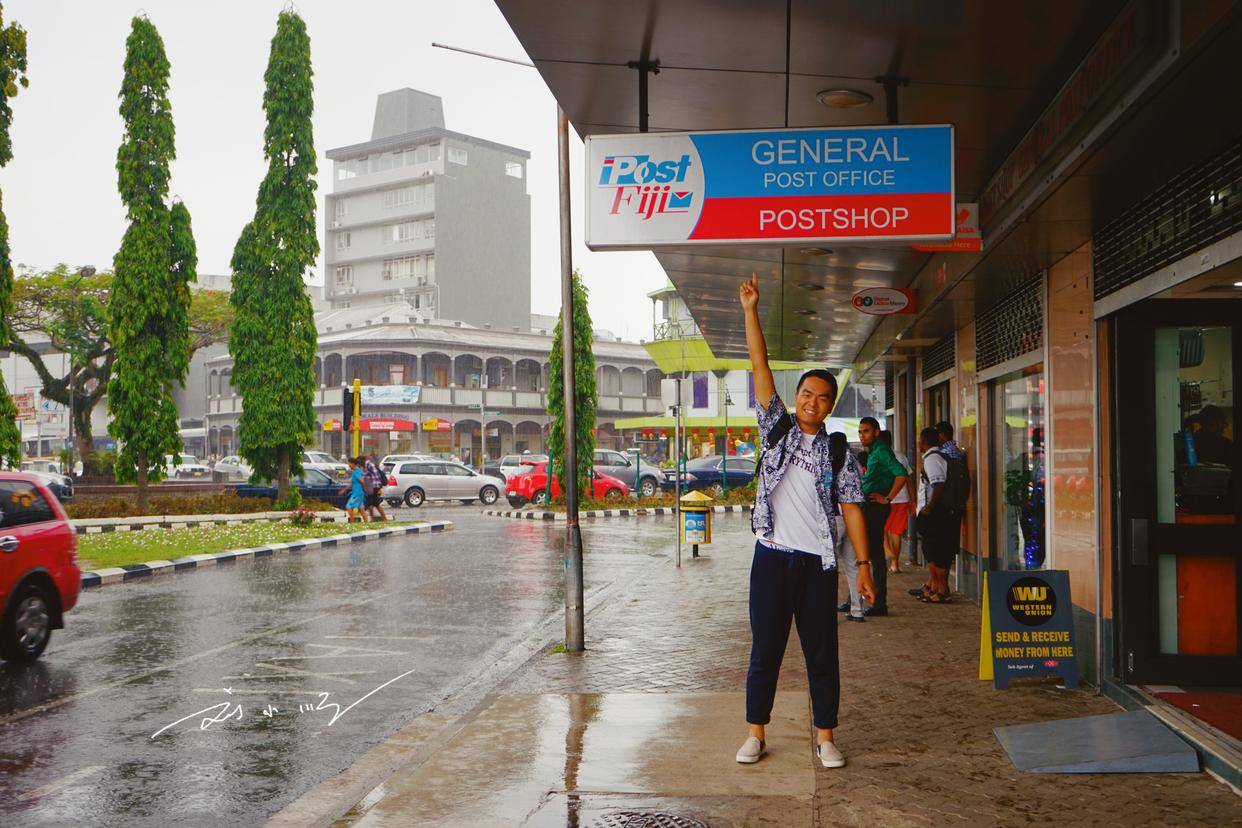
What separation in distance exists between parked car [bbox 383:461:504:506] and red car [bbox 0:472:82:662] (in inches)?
1151

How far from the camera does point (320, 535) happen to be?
23281 millimetres

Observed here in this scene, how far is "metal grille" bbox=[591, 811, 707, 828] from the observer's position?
15.8ft

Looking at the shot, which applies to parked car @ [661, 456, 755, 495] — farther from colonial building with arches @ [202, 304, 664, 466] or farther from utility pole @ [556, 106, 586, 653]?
utility pole @ [556, 106, 586, 653]

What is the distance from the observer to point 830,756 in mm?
5719

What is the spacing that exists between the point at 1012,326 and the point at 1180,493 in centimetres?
354

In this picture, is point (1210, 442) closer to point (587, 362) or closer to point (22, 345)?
point (587, 362)

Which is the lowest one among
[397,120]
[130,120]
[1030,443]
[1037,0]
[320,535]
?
[320,535]

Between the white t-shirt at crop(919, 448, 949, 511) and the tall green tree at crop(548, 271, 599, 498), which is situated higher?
the tall green tree at crop(548, 271, 599, 498)

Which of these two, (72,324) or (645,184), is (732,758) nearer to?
(645,184)

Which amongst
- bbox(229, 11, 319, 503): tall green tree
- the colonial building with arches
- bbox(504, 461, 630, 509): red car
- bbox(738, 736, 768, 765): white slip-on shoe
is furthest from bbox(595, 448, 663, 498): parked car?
bbox(738, 736, 768, 765): white slip-on shoe

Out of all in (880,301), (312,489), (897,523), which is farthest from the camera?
(312,489)

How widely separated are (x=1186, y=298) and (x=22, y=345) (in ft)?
120

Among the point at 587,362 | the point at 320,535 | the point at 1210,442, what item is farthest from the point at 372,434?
the point at 1210,442

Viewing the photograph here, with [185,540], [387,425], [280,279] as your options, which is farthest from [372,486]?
[387,425]
